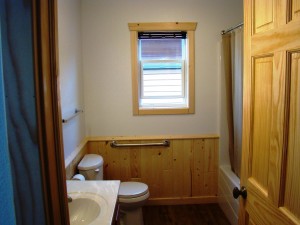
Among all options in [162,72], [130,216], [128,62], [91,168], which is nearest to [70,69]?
[128,62]

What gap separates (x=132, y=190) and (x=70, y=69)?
4.20 feet

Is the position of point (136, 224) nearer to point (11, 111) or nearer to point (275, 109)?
point (275, 109)

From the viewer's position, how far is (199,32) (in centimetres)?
290

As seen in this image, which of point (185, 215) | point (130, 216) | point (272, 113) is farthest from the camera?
point (185, 215)

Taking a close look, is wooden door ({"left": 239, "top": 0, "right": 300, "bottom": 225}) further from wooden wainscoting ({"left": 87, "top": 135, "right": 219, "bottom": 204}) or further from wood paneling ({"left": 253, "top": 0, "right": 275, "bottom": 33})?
wooden wainscoting ({"left": 87, "top": 135, "right": 219, "bottom": 204})

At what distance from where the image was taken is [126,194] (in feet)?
7.89

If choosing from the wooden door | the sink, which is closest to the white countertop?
the sink

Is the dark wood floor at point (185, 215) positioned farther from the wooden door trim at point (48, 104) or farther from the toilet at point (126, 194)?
the wooden door trim at point (48, 104)

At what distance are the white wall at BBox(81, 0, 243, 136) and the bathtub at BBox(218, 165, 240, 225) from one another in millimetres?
480

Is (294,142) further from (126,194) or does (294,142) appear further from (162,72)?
(162,72)

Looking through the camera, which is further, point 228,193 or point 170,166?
point 170,166

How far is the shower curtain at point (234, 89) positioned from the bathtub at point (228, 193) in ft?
0.32

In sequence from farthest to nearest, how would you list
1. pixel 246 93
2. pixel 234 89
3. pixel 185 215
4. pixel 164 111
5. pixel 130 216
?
pixel 164 111 → pixel 185 215 → pixel 234 89 → pixel 130 216 → pixel 246 93

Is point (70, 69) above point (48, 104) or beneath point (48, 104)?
above
